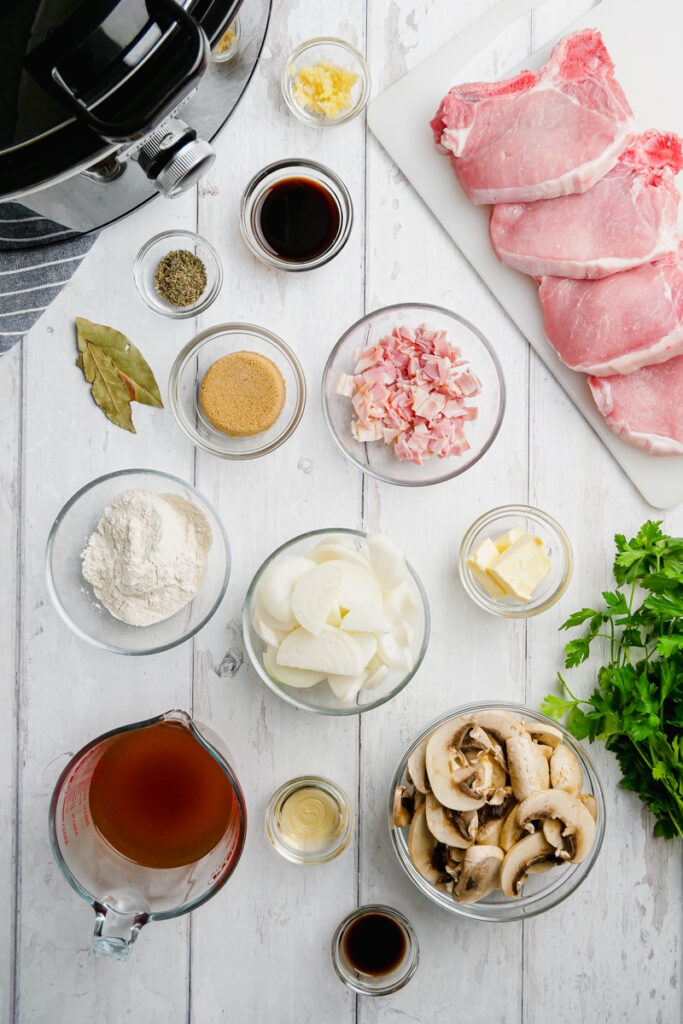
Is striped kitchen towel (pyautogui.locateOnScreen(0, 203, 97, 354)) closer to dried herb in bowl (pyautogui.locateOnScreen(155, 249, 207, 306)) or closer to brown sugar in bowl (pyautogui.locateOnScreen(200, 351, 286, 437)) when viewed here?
dried herb in bowl (pyautogui.locateOnScreen(155, 249, 207, 306))

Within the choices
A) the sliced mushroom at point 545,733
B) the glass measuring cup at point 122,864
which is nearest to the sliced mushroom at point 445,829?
the sliced mushroom at point 545,733

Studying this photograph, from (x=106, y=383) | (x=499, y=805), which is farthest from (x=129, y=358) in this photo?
(x=499, y=805)

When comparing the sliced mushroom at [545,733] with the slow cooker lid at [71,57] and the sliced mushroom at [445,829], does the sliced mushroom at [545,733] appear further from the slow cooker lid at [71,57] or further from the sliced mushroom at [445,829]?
the slow cooker lid at [71,57]

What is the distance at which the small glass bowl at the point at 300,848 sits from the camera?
4.54ft

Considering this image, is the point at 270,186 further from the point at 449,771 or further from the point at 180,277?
the point at 449,771

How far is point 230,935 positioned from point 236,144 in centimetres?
147

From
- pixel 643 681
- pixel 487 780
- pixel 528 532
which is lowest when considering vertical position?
pixel 487 780

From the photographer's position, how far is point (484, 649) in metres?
1.47

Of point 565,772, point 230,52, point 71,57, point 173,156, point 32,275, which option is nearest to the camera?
A: point 71,57

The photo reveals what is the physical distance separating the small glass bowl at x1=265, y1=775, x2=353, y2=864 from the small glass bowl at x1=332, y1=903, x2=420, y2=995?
135 mm

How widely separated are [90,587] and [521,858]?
2.81 feet

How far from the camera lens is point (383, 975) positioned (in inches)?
54.6

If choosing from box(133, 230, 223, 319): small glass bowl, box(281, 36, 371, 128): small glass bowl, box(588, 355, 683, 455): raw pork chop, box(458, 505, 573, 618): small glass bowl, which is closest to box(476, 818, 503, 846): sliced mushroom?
box(458, 505, 573, 618): small glass bowl

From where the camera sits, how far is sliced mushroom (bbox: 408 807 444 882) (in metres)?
1.32
